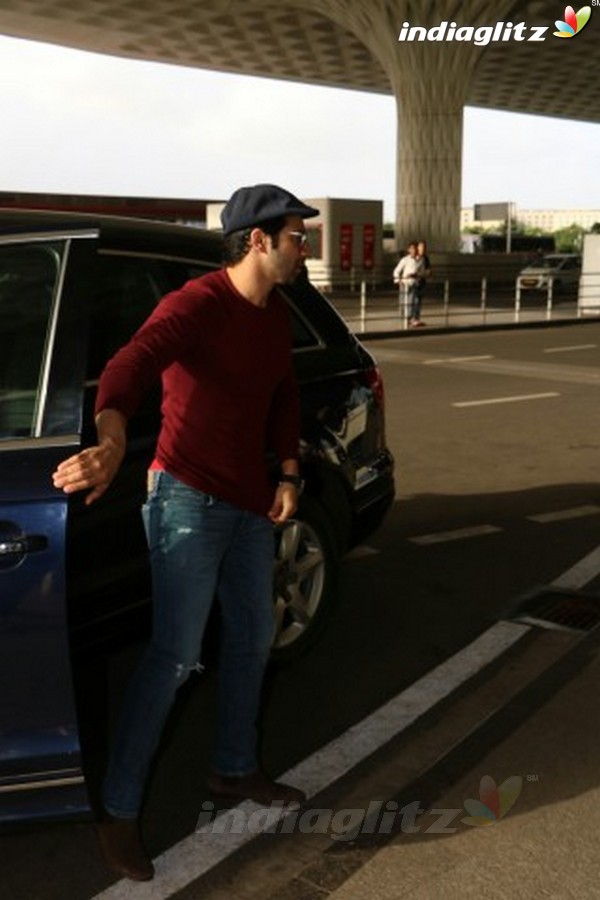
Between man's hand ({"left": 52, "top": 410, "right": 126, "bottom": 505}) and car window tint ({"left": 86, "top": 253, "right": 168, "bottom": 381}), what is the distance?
1.03 metres

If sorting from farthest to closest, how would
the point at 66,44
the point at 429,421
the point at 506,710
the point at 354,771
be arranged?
1. the point at 66,44
2. the point at 429,421
3. the point at 506,710
4. the point at 354,771

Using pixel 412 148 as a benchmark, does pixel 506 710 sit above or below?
below

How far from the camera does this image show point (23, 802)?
7.84 feet

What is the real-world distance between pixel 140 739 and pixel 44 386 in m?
0.93

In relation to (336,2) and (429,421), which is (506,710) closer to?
(429,421)

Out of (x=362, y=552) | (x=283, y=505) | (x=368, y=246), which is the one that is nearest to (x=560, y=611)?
(x=362, y=552)

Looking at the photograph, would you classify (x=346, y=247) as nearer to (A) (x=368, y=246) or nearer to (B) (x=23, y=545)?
(A) (x=368, y=246)

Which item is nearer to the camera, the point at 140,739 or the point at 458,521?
the point at 140,739

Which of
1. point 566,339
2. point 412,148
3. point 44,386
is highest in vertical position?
point 412,148

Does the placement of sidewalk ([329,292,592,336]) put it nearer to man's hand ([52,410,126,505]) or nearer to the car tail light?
the car tail light

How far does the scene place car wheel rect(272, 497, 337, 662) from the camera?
3.68m

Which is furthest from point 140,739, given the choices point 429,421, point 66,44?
point 66,44

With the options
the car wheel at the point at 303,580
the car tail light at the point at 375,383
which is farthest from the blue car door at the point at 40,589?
the car tail light at the point at 375,383

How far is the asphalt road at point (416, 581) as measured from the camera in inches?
110
